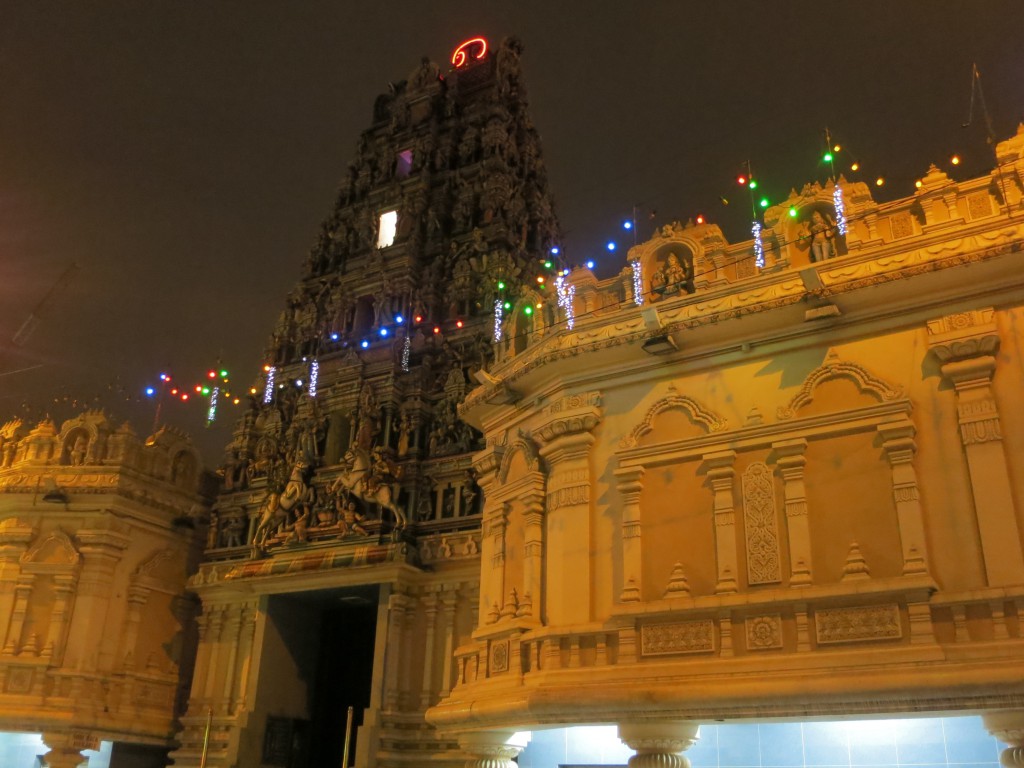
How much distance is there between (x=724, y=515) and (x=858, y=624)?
7.77 ft

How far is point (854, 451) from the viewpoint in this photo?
1259cm


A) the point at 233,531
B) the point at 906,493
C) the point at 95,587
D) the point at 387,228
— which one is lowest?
the point at 906,493

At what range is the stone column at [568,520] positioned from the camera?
1375cm

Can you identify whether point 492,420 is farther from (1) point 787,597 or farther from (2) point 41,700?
(2) point 41,700

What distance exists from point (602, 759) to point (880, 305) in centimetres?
812

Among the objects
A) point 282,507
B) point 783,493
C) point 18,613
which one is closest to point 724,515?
point 783,493

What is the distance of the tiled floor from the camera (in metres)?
11.8

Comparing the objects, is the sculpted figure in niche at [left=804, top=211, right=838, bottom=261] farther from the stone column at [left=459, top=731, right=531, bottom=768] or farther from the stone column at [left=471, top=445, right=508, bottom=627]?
the stone column at [left=459, top=731, right=531, bottom=768]

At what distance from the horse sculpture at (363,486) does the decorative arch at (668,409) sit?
9.98 meters

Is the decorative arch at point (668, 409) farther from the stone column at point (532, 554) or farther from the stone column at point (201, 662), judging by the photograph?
the stone column at point (201, 662)

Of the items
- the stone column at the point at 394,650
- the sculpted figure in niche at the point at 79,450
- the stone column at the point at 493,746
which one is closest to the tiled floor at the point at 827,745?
the stone column at the point at 493,746

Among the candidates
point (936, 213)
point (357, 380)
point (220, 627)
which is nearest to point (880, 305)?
point (936, 213)

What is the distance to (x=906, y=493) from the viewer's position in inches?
470

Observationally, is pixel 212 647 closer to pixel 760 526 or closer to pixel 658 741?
pixel 658 741
